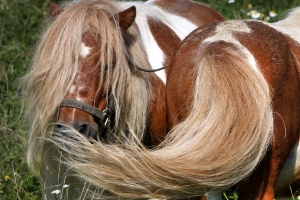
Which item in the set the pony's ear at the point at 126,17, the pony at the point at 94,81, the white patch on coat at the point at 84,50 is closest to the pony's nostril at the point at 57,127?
the pony at the point at 94,81

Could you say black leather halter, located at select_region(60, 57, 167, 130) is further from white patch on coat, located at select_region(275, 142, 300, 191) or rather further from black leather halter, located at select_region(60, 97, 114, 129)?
white patch on coat, located at select_region(275, 142, 300, 191)

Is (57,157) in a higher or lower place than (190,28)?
lower

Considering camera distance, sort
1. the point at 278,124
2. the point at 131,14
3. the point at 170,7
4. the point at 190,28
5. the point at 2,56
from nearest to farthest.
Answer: the point at 278,124 < the point at 131,14 < the point at 190,28 < the point at 170,7 < the point at 2,56

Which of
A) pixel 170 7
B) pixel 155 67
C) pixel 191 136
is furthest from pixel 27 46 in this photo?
pixel 191 136

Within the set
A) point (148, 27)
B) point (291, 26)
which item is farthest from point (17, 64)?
point (291, 26)

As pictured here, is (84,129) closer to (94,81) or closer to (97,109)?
(97,109)

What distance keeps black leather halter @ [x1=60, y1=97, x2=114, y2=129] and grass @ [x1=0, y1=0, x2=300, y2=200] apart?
582 mm

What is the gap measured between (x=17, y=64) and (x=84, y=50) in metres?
2.84

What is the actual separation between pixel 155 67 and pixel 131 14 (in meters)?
0.38

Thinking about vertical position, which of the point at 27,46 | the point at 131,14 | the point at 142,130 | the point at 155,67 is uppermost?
the point at 131,14

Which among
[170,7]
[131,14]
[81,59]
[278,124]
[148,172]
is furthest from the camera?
[170,7]

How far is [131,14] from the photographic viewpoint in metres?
4.07

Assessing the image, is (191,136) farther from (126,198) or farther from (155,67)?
(155,67)

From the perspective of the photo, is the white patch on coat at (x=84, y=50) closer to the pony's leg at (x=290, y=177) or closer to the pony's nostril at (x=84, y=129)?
the pony's nostril at (x=84, y=129)
